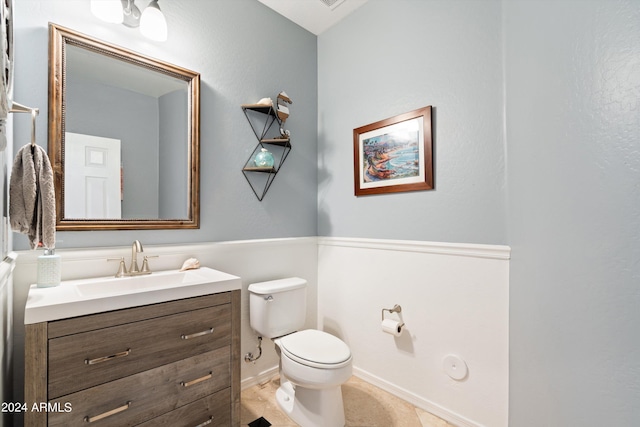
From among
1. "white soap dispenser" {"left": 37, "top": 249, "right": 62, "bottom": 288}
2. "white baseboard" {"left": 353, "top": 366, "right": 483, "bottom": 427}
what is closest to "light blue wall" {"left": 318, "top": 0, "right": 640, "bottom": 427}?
"white baseboard" {"left": 353, "top": 366, "right": 483, "bottom": 427}

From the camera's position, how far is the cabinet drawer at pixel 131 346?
974 millimetres

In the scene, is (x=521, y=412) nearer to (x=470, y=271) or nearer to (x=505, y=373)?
(x=505, y=373)

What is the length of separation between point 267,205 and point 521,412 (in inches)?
72.5

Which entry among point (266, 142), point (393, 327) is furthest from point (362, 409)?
point (266, 142)

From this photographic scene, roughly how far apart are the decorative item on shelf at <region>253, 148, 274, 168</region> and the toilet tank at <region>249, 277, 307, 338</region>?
0.81 m

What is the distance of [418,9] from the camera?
5.87ft

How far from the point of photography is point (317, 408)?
5.09 ft

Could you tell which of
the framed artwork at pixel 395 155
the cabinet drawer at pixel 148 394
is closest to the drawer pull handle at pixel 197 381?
the cabinet drawer at pixel 148 394

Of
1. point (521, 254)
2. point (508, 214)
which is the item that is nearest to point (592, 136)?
point (508, 214)

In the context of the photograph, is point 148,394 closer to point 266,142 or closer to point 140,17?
point 266,142

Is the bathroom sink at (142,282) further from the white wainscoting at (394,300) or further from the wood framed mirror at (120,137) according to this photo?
the wood framed mirror at (120,137)

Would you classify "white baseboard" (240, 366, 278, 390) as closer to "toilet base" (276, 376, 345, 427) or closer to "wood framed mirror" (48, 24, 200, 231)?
"toilet base" (276, 376, 345, 427)

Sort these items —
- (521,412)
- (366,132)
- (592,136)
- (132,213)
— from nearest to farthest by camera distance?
1. (592,136)
2. (521,412)
3. (132,213)
4. (366,132)

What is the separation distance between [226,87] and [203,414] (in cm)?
186
